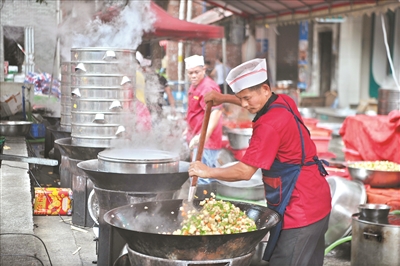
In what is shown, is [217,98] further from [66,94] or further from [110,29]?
[66,94]

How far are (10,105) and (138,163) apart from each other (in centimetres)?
745

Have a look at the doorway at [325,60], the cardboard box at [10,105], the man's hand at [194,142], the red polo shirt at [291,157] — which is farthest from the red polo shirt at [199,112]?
the doorway at [325,60]

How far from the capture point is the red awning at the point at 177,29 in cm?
1296

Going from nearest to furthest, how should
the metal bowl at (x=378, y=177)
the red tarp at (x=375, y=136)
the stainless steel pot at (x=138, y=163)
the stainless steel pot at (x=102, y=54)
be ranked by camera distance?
1. the stainless steel pot at (x=138, y=163)
2. the stainless steel pot at (x=102, y=54)
3. the metal bowl at (x=378, y=177)
4. the red tarp at (x=375, y=136)

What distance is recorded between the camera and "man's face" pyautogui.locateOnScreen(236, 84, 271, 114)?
3779 mm

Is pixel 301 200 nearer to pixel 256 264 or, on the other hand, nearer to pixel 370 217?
pixel 256 264

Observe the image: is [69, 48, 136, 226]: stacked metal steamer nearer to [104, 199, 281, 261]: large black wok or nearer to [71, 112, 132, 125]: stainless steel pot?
[71, 112, 132, 125]: stainless steel pot

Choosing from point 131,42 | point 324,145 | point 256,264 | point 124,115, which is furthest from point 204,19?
point 256,264

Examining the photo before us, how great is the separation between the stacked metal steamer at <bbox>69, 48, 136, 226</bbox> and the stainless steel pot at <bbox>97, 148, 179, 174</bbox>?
1327 millimetres

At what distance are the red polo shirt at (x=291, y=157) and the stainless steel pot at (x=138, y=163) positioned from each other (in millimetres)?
1235

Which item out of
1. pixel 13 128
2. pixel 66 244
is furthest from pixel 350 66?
pixel 66 244

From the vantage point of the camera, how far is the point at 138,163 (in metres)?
4.71

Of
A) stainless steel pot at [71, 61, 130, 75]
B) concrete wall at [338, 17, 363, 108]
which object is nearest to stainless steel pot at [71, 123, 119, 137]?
stainless steel pot at [71, 61, 130, 75]

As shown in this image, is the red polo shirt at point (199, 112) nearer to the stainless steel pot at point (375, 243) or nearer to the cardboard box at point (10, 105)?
the stainless steel pot at point (375, 243)
